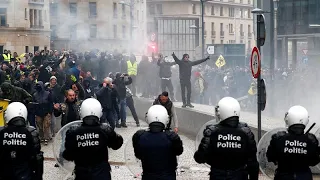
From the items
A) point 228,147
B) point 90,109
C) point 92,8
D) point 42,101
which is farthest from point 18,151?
point 92,8

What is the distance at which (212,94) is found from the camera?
27.7 metres

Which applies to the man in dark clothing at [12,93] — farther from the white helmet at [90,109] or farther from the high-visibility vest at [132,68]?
the high-visibility vest at [132,68]

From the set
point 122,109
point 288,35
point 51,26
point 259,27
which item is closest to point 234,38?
point 288,35

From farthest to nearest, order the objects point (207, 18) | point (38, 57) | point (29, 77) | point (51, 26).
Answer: point (207, 18) → point (51, 26) → point (38, 57) → point (29, 77)

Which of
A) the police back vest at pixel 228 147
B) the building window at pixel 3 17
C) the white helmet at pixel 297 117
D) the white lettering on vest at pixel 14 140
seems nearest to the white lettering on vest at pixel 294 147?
the white helmet at pixel 297 117

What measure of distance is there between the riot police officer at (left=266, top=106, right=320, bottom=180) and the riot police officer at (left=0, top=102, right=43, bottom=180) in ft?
8.53

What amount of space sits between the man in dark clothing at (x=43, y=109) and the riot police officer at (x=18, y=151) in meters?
8.16

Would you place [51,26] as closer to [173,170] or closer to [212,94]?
[212,94]

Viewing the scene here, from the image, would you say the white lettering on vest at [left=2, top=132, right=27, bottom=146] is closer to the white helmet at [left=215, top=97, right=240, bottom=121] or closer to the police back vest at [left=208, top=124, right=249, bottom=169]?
the police back vest at [left=208, top=124, right=249, bottom=169]

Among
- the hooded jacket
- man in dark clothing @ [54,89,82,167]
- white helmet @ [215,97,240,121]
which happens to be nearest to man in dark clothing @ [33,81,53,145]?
the hooded jacket

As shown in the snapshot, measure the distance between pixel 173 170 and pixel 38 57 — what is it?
16875 mm

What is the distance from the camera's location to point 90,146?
7.88m

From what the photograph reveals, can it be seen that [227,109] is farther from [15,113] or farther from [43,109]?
[43,109]

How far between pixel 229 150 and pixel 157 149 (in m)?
0.78
